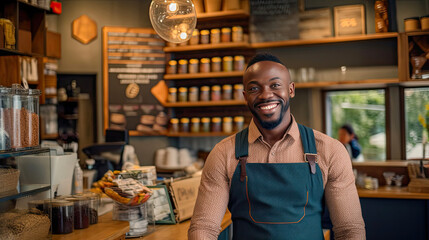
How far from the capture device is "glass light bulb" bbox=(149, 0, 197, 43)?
291 cm

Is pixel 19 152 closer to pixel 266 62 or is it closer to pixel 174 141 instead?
pixel 266 62

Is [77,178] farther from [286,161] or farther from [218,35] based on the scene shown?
[218,35]

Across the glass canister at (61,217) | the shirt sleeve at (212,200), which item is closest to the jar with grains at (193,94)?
the glass canister at (61,217)

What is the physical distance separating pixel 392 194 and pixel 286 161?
7.45 feet

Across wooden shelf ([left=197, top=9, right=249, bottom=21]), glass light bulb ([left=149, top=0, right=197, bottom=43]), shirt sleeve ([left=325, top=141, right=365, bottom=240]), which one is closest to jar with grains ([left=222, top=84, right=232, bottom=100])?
wooden shelf ([left=197, top=9, right=249, bottom=21])

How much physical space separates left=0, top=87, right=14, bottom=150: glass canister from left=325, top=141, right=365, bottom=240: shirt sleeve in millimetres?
1301

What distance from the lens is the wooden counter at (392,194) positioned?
3.66m

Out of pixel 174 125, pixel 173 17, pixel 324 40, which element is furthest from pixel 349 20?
pixel 173 17

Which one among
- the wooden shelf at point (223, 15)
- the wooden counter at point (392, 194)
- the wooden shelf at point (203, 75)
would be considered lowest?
the wooden counter at point (392, 194)

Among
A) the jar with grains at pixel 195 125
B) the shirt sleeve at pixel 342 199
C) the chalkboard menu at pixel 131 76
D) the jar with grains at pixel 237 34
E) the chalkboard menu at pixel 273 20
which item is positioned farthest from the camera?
the chalkboard menu at pixel 131 76

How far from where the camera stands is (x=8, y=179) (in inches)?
72.8

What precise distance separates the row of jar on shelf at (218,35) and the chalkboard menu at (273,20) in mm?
161

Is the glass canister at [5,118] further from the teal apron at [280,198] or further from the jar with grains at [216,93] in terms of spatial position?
the jar with grains at [216,93]

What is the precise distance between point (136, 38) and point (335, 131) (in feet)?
8.80
